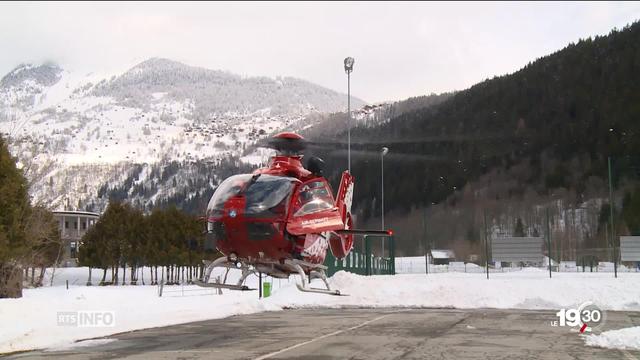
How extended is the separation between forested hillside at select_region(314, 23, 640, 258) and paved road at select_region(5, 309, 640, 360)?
77754 millimetres

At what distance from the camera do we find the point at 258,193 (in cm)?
1466

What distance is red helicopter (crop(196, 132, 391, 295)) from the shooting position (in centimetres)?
1448

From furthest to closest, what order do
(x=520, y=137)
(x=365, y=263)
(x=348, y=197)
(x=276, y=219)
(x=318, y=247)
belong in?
(x=520, y=137), (x=365, y=263), (x=348, y=197), (x=318, y=247), (x=276, y=219)

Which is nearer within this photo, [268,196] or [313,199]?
[268,196]

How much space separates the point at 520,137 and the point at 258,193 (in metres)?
105

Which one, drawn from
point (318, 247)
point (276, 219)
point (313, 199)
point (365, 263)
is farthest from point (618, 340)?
point (365, 263)

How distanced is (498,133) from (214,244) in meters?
101

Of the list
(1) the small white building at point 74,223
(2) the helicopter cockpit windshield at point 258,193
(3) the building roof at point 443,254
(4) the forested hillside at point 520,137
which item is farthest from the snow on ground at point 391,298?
(1) the small white building at point 74,223

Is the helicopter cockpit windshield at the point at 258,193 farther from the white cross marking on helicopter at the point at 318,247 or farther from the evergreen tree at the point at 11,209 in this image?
the evergreen tree at the point at 11,209

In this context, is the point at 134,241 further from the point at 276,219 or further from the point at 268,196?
the point at 276,219

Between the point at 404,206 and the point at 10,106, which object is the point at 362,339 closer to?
the point at 10,106

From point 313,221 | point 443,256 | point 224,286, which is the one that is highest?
point 313,221

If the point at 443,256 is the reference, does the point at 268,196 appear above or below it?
above

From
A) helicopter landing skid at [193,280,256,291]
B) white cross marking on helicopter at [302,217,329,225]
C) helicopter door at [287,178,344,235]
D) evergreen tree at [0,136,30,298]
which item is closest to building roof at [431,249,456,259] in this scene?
evergreen tree at [0,136,30,298]
